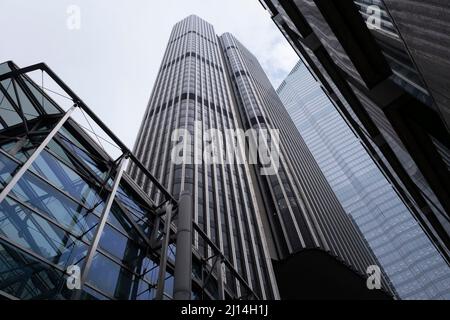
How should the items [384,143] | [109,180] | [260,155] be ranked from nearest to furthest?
[109,180]
[384,143]
[260,155]

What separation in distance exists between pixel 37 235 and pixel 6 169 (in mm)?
2411

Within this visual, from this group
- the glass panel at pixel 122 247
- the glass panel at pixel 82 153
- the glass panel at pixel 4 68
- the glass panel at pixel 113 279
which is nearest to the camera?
the glass panel at pixel 113 279

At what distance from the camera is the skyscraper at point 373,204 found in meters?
103

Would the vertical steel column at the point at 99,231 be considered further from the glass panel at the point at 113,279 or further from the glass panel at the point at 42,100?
the glass panel at the point at 42,100

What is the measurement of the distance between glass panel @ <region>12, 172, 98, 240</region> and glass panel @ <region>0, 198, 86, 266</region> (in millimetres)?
392

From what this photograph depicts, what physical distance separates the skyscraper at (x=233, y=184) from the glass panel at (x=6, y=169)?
13630mm

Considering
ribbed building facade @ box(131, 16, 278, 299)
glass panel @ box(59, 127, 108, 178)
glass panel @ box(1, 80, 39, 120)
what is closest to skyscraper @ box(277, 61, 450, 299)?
ribbed building facade @ box(131, 16, 278, 299)

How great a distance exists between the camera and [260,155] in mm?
74688

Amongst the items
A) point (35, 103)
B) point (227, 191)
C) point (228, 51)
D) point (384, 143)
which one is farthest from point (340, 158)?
point (35, 103)

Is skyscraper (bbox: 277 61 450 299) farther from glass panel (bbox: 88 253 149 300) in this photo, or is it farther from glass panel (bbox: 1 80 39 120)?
glass panel (bbox: 1 80 39 120)

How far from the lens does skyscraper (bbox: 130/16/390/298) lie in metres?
44.5

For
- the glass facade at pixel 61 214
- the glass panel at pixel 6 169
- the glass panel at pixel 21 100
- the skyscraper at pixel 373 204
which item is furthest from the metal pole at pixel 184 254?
the skyscraper at pixel 373 204
